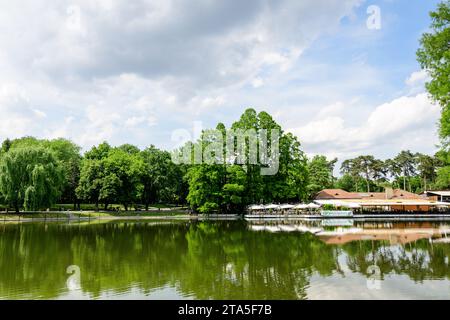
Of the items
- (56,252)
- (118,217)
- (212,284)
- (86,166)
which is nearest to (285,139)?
(118,217)

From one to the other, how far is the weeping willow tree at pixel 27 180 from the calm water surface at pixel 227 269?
77.9 feet

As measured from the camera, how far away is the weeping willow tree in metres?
45.5

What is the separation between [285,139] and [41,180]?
3378cm

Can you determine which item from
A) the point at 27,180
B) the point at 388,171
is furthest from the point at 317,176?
the point at 27,180

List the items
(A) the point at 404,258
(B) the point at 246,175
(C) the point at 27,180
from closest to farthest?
(A) the point at 404,258 < (C) the point at 27,180 < (B) the point at 246,175

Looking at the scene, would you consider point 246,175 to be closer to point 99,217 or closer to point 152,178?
point 99,217

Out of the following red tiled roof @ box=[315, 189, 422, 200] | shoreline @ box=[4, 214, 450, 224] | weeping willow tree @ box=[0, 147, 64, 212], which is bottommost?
shoreline @ box=[4, 214, 450, 224]

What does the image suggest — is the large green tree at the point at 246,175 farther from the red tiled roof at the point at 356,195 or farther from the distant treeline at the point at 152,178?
the red tiled roof at the point at 356,195

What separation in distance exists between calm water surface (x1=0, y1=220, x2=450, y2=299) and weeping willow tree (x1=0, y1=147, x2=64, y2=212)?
23.7 meters

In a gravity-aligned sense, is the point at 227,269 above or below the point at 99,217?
above

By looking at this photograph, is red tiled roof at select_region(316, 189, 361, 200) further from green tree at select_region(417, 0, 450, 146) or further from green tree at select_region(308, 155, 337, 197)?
green tree at select_region(417, 0, 450, 146)

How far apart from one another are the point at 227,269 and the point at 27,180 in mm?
41348

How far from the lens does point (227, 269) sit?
14977mm

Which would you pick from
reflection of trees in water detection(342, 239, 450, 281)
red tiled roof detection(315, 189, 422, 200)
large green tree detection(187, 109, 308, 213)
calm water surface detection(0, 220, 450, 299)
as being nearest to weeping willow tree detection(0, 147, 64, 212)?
large green tree detection(187, 109, 308, 213)
